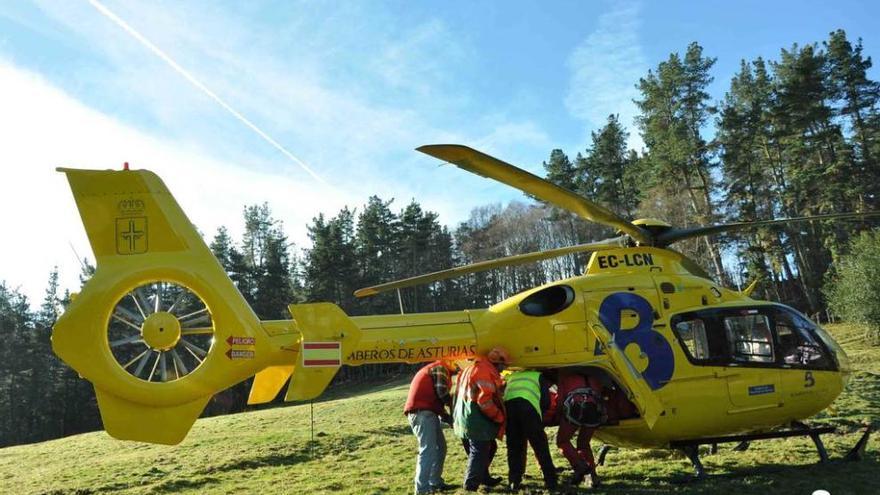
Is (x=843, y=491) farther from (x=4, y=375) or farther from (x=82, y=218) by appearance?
(x=4, y=375)

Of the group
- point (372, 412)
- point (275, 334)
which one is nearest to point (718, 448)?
point (275, 334)

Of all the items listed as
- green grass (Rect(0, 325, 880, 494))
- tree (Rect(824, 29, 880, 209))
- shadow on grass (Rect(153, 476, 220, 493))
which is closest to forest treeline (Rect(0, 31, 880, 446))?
tree (Rect(824, 29, 880, 209))

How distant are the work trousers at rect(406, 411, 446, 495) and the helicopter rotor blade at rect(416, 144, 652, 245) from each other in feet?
11.0

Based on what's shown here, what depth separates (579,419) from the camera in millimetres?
7594

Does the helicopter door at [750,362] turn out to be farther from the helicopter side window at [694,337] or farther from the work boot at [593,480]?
the work boot at [593,480]

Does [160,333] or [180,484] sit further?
[180,484]

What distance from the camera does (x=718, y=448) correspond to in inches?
395

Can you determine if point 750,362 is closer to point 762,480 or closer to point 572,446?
point 762,480

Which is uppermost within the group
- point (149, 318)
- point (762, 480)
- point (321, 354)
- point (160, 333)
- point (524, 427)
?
point (149, 318)

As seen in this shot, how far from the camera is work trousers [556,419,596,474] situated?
299 inches

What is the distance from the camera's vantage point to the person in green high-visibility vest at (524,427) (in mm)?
7301

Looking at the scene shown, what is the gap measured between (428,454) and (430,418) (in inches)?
18.2

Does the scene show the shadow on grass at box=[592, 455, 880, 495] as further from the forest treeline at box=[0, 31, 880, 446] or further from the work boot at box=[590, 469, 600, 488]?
the forest treeline at box=[0, 31, 880, 446]

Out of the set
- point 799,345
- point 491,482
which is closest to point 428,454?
point 491,482
